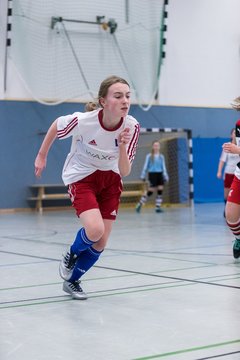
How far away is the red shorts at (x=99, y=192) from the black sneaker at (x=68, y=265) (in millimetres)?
358

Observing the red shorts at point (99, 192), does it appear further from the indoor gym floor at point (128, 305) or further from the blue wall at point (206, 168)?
the blue wall at point (206, 168)

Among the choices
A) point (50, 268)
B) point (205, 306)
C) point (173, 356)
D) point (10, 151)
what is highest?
point (173, 356)

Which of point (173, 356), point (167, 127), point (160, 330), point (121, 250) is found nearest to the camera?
point (173, 356)

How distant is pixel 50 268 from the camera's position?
241 inches

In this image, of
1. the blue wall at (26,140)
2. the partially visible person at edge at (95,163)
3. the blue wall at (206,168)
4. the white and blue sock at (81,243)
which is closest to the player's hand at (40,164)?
the partially visible person at edge at (95,163)

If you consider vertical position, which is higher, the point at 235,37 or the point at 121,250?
the point at 235,37

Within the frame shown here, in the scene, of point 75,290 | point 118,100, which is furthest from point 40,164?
point 75,290

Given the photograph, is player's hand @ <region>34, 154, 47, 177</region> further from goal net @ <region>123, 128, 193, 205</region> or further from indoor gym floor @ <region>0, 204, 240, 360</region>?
goal net @ <region>123, 128, 193, 205</region>

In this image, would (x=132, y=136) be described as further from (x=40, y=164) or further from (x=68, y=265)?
(x=68, y=265)

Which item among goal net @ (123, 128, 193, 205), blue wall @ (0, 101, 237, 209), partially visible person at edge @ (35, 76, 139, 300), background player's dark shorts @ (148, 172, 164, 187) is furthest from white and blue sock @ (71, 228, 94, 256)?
goal net @ (123, 128, 193, 205)

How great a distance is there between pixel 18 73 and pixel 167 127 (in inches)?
199

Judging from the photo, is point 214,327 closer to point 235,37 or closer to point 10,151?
point 10,151

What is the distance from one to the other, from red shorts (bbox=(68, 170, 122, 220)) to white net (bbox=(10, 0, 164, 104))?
39.5 ft

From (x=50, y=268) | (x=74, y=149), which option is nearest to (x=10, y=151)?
(x=50, y=268)
